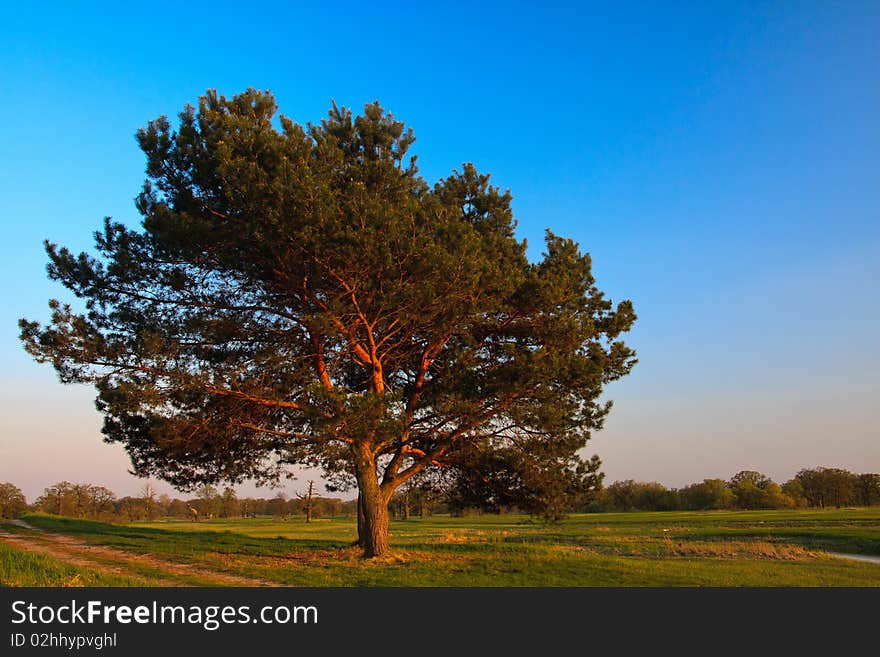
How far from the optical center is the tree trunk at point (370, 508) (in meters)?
19.3

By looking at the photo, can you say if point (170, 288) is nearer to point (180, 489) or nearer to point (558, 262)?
point (180, 489)

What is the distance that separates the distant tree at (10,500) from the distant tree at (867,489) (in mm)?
122344

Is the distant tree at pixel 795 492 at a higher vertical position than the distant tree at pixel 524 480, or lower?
lower

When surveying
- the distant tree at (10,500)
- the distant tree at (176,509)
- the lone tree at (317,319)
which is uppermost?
the lone tree at (317,319)

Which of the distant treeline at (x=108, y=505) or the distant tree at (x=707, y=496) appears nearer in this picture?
the distant treeline at (x=108, y=505)

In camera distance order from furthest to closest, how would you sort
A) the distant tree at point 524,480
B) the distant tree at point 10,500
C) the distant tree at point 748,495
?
the distant tree at point 748,495 → the distant tree at point 10,500 → the distant tree at point 524,480

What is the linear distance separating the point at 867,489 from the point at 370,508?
11201 centimetres

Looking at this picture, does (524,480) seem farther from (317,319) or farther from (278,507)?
(278,507)

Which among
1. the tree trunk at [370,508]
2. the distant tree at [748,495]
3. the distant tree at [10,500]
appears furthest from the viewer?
Result: the distant tree at [748,495]

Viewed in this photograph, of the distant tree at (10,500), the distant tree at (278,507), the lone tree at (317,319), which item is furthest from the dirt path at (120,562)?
the distant tree at (278,507)

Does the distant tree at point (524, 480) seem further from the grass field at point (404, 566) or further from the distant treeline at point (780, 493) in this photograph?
the distant treeline at point (780, 493)

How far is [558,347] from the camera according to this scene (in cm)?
2027
